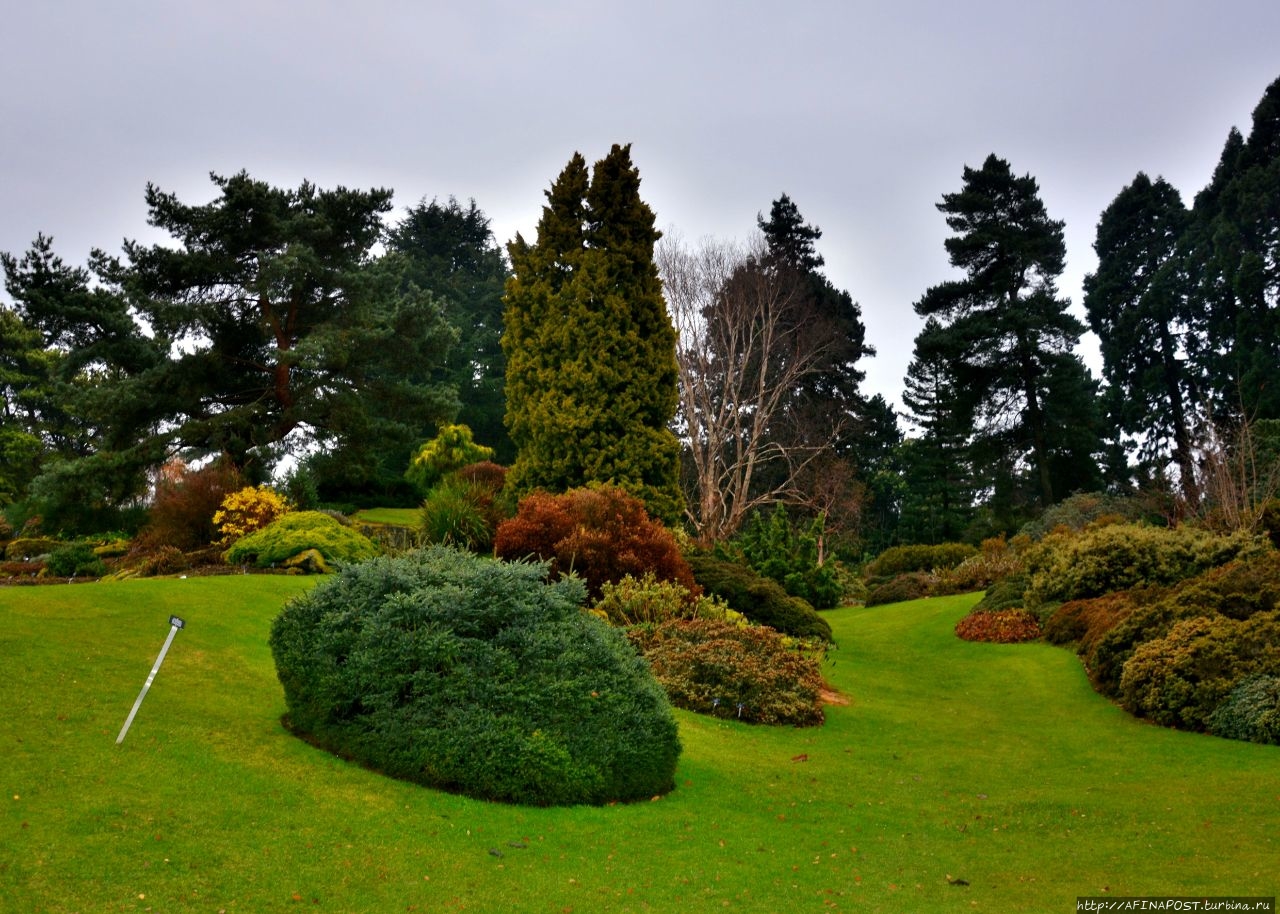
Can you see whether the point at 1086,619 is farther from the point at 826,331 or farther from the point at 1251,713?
the point at 826,331

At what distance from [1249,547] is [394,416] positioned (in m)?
20.5

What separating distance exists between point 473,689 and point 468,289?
4593 cm

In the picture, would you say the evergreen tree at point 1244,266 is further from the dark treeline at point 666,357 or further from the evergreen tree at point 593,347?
the evergreen tree at point 593,347

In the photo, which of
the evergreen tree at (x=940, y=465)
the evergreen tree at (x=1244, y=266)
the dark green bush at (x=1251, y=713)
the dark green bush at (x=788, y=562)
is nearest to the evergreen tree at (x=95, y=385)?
the dark green bush at (x=788, y=562)

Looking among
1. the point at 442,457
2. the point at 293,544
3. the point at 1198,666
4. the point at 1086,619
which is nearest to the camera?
the point at 1198,666

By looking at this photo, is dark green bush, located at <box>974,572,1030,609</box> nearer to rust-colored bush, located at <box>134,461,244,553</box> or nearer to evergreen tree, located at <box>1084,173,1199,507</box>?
rust-colored bush, located at <box>134,461,244,553</box>

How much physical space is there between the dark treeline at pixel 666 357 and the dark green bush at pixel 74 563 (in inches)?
294

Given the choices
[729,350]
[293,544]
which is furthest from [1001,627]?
[729,350]

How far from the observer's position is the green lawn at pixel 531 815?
5062 millimetres

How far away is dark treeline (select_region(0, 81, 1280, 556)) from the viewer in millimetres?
21359

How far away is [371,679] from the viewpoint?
23.0 ft

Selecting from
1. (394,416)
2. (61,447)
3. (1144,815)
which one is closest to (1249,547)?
(1144,815)

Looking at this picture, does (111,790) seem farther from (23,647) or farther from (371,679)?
(23,647)

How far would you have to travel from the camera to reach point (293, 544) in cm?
1531
